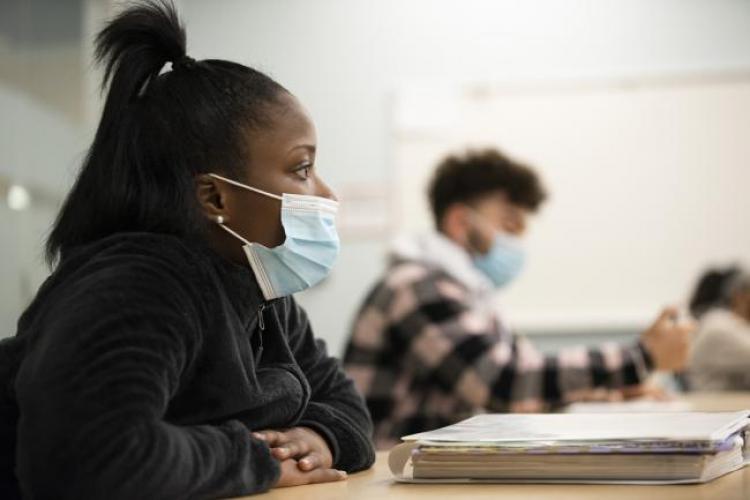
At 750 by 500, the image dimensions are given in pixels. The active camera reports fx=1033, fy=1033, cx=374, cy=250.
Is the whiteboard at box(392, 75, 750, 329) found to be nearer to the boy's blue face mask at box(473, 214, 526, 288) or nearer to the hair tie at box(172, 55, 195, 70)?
the boy's blue face mask at box(473, 214, 526, 288)

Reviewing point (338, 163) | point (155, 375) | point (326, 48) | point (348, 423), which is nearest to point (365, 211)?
point (338, 163)

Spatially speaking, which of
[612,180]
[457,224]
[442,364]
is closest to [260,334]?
[442,364]

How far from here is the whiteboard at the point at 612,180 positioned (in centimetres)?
430

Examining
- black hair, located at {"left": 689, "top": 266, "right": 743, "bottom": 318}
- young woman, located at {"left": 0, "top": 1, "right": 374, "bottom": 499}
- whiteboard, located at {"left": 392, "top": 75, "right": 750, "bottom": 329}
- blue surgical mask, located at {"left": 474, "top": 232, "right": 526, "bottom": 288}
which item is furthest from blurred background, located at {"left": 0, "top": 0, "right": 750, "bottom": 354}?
young woman, located at {"left": 0, "top": 1, "right": 374, "bottom": 499}

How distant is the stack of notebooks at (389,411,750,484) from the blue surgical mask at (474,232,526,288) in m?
1.78

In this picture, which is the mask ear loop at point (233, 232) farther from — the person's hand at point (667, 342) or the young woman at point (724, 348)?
the young woman at point (724, 348)

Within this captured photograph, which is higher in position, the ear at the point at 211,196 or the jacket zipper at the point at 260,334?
the ear at the point at 211,196

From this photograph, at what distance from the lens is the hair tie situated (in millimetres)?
1080

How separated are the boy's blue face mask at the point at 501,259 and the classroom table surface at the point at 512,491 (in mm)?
1816

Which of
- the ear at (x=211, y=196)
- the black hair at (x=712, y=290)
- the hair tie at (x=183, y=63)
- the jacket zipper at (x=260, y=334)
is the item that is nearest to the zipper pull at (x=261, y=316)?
the jacket zipper at (x=260, y=334)

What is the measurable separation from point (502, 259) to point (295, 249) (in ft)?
5.91

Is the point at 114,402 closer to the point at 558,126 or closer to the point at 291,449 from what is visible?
the point at 291,449

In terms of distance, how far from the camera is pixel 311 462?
104 centimetres

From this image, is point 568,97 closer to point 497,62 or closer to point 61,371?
point 497,62
